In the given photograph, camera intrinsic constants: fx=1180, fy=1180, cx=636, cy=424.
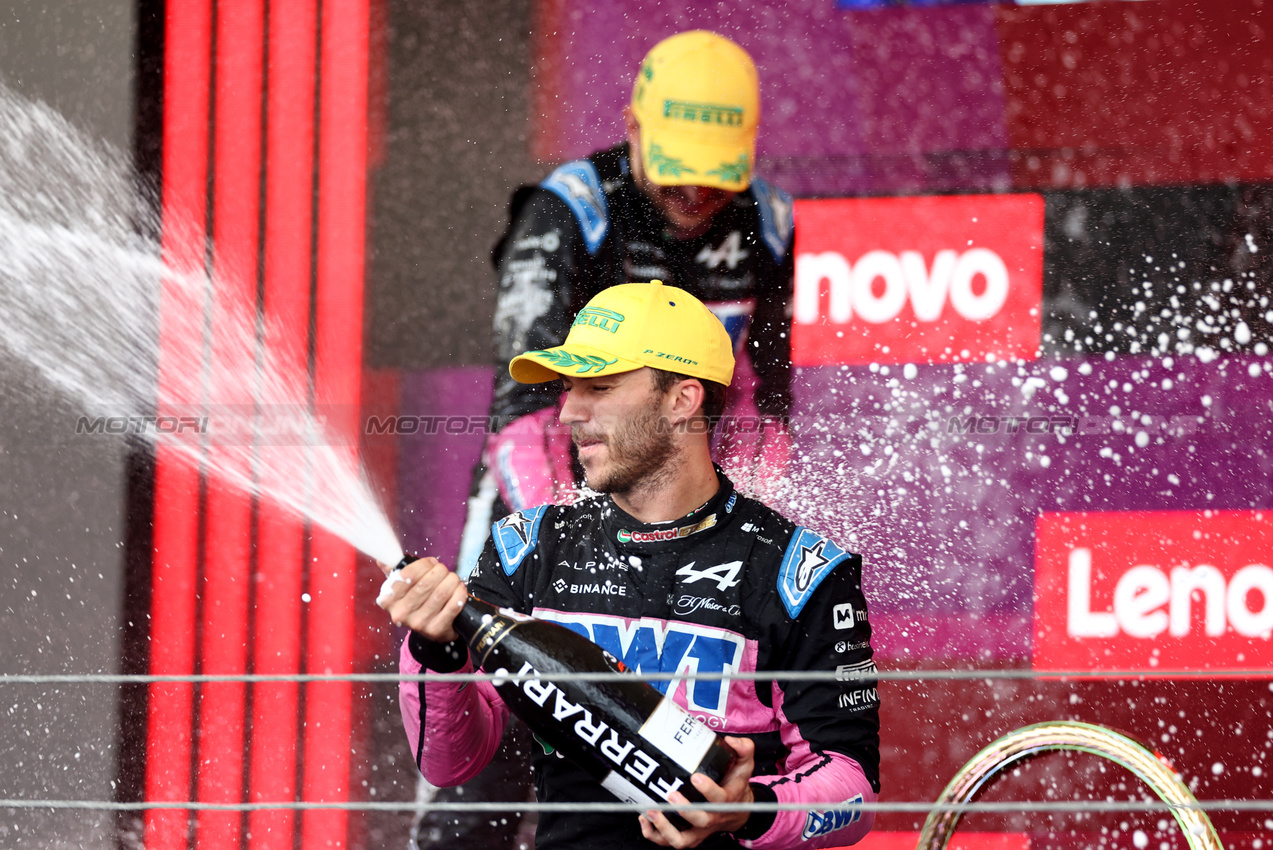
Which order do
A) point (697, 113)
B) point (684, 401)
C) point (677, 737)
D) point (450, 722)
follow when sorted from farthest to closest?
point (697, 113), point (684, 401), point (450, 722), point (677, 737)

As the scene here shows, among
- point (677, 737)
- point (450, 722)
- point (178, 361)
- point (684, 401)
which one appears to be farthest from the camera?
point (178, 361)

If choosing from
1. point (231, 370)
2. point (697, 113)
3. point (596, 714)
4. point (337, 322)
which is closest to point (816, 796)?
point (596, 714)

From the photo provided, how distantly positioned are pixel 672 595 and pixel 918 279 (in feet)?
2.20

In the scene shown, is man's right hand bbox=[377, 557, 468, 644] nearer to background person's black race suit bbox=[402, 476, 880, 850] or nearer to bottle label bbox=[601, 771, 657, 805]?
background person's black race suit bbox=[402, 476, 880, 850]

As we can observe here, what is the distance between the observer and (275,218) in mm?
1832

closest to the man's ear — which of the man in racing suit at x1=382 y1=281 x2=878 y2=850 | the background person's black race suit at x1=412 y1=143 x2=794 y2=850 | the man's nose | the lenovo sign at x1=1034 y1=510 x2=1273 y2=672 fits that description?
the man in racing suit at x1=382 y1=281 x2=878 y2=850

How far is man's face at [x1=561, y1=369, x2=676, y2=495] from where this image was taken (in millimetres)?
1388

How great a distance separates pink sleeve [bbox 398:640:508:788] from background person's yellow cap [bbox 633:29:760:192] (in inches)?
30.4

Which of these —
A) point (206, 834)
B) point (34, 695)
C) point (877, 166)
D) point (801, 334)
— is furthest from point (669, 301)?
point (34, 695)

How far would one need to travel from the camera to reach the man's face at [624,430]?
1.39m

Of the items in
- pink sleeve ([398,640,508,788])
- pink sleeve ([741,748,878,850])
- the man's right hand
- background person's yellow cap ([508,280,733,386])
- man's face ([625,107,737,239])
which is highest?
man's face ([625,107,737,239])

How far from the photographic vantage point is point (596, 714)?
1150mm

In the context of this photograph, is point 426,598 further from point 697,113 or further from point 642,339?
point 697,113

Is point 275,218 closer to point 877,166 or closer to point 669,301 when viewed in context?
point 669,301
